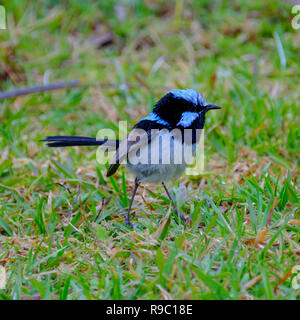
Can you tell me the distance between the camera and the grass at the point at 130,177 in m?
3.11

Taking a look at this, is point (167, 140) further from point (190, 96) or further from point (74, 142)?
point (74, 142)

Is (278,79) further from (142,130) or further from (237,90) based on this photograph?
(142,130)

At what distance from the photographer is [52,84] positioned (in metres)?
6.09

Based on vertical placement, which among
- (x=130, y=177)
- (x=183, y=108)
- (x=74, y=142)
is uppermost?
(x=183, y=108)

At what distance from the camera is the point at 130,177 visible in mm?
4723

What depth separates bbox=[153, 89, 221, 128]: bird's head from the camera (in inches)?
152

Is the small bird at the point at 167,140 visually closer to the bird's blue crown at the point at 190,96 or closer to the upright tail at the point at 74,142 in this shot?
the bird's blue crown at the point at 190,96

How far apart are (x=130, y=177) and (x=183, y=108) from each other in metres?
1.11

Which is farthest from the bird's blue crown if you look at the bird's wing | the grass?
the grass

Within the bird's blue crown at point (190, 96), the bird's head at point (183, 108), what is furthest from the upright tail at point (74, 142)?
the bird's blue crown at point (190, 96)

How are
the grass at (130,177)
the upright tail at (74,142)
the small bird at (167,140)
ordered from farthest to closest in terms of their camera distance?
the upright tail at (74,142), the small bird at (167,140), the grass at (130,177)

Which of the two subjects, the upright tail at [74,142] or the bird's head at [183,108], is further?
the upright tail at [74,142]

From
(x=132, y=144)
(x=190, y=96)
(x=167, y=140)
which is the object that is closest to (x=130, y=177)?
(x=132, y=144)
